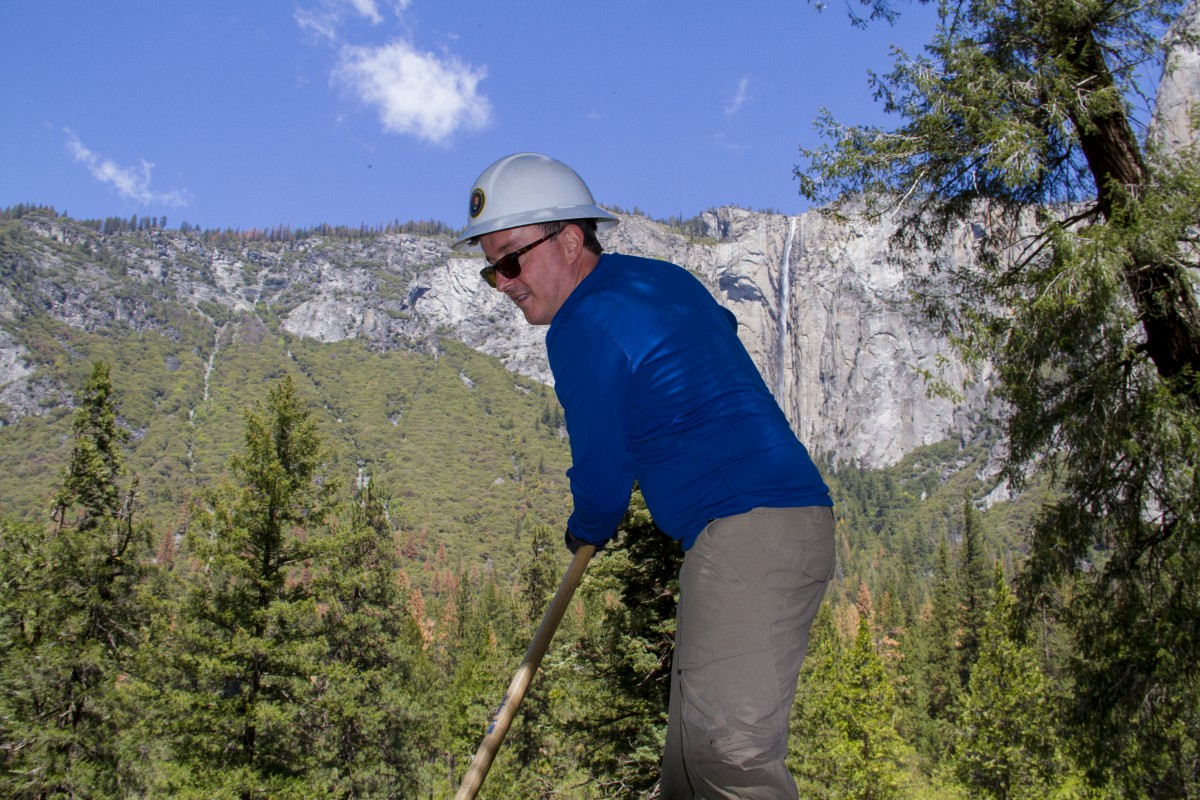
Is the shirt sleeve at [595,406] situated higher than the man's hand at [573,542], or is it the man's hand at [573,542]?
the shirt sleeve at [595,406]

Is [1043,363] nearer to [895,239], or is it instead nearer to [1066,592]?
[895,239]

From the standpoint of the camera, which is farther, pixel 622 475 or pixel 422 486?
pixel 422 486

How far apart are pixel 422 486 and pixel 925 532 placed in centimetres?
12526

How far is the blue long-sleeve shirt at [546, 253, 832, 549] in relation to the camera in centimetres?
212

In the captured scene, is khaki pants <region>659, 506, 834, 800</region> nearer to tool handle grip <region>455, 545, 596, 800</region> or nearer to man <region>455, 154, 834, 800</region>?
man <region>455, 154, 834, 800</region>

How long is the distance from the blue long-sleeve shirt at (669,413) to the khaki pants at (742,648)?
9cm

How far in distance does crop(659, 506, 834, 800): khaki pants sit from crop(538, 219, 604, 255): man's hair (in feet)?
3.43

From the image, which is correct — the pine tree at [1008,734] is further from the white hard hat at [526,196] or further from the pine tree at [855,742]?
the white hard hat at [526,196]

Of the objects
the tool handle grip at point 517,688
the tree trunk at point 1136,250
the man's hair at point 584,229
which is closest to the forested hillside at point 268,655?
the tree trunk at point 1136,250

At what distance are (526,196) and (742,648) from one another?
1.54 meters

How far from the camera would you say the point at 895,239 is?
6.57m

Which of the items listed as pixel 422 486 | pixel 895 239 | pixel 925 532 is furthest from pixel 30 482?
pixel 925 532

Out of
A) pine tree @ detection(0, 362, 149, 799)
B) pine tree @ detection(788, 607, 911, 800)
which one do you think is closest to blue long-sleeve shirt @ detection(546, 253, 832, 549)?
pine tree @ detection(0, 362, 149, 799)

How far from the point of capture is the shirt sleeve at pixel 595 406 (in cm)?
211
